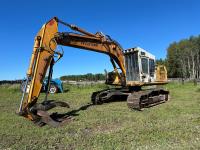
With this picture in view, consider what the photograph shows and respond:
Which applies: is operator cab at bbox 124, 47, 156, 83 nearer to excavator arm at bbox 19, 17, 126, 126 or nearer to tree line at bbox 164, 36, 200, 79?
excavator arm at bbox 19, 17, 126, 126

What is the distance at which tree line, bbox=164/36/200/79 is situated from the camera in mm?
66750

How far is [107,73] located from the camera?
51.1 feet

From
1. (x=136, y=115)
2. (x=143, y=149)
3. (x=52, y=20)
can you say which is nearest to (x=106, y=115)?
(x=136, y=115)

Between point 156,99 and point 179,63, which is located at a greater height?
point 179,63

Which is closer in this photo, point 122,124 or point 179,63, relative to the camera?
point 122,124

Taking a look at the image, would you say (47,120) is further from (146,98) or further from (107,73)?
(107,73)

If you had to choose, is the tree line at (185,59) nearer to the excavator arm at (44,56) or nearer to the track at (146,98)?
the track at (146,98)

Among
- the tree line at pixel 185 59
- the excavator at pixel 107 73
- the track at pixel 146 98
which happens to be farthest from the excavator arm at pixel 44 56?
the tree line at pixel 185 59

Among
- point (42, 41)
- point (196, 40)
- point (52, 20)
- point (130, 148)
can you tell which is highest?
point (196, 40)

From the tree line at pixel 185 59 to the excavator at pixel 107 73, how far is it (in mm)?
51020

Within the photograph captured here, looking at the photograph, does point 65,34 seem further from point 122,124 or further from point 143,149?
point 143,149

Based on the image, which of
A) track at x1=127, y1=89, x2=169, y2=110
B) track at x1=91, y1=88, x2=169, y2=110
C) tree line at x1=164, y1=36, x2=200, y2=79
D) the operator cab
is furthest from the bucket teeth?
tree line at x1=164, y1=36, x2=200, y2=79

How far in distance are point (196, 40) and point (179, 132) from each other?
64279mm

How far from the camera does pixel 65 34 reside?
35.8ft
